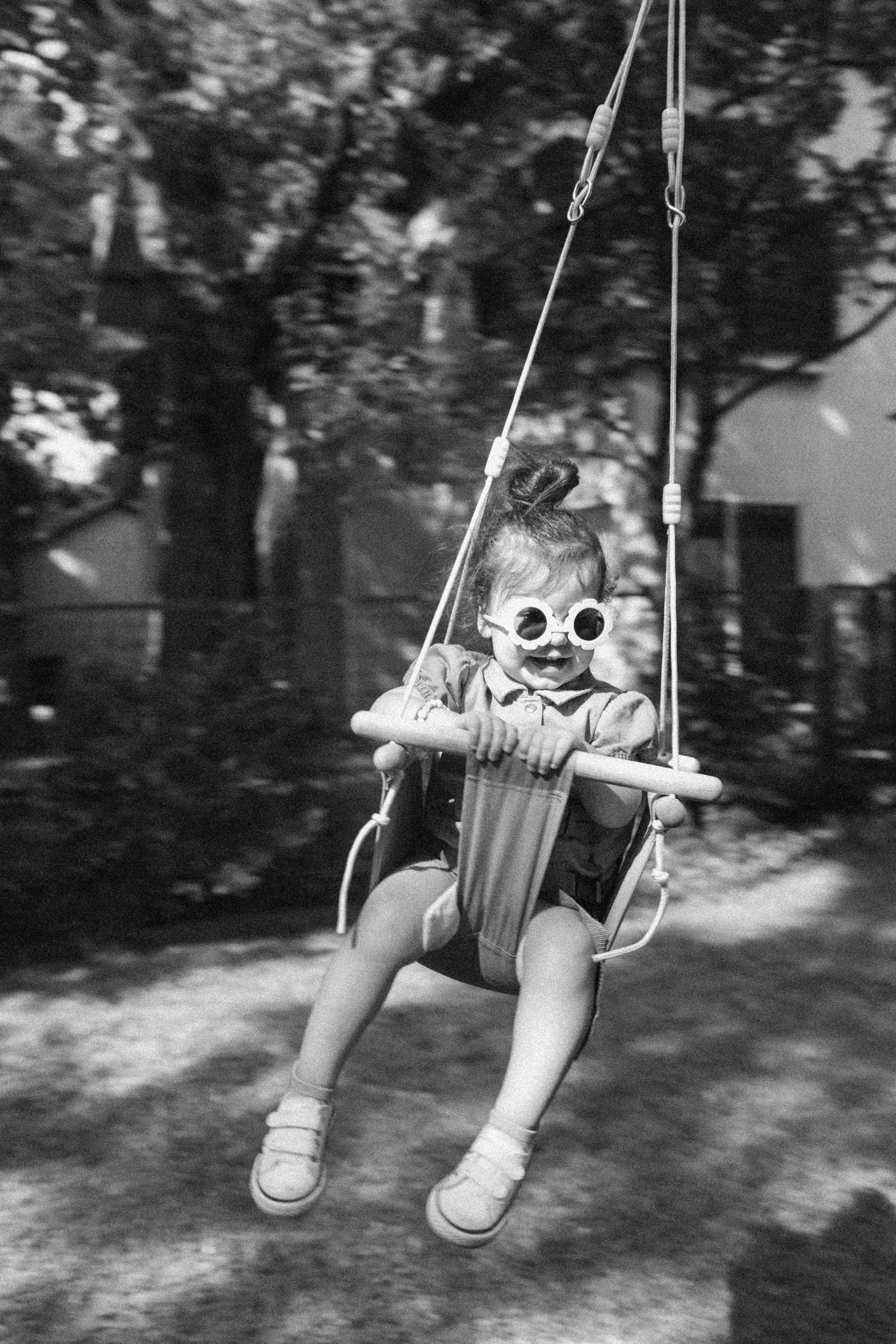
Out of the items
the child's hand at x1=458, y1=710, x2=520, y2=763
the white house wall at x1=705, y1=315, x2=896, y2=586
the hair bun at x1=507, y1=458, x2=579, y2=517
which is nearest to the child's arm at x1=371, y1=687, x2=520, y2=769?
the child's hand at x1=458, y1=710, x2=520, y2=763

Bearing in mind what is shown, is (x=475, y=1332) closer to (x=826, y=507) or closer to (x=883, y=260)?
(x=883, y=260)

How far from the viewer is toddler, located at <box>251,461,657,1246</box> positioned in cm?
271

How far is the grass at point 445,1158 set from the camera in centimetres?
430

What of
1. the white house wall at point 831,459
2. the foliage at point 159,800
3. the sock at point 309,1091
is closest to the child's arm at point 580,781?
the sock at point 309,1091

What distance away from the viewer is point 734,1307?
14.3ft

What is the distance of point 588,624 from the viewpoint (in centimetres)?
293

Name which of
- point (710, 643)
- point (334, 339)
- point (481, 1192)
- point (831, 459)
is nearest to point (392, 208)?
point (334, 339)

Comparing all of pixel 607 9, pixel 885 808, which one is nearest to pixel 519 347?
pixel 607 9

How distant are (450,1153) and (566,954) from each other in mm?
Result: 2551

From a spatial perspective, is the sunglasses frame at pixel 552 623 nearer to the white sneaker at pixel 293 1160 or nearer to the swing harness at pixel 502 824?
the swing harness at pixel 502 824

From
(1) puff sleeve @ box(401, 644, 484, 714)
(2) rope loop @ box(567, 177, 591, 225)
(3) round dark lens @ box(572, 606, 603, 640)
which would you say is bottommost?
(1) puff sleeve @ box(401, 644, 484, 714)

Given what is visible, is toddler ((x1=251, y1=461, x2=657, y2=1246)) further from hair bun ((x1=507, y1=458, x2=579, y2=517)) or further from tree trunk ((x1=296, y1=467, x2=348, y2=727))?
tree trunk ((x1=296, y1=467, x2=348, y2=727))

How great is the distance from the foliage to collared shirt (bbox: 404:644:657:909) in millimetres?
4401

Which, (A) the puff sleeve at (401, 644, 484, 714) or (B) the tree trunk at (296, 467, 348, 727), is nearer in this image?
(A) the puff sleeve at (401, 644, 484, 714)
